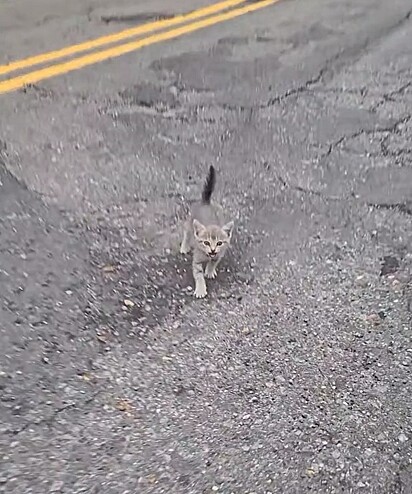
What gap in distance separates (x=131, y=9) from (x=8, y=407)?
5.25 metres

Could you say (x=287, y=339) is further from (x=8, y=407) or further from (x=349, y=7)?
(x=349, y=7)

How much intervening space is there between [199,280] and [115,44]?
3.42 m

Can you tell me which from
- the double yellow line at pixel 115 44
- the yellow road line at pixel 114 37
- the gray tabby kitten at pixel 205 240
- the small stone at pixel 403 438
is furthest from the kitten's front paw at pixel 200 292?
the yellow road line at pixel 114 37

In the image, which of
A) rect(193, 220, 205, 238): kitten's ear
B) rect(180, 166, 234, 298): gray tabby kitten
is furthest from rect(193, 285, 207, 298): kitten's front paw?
rect(193, 220, 205, 238): kitten's ear

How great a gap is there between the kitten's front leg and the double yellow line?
2508mm

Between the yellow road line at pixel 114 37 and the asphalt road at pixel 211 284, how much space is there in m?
0.20

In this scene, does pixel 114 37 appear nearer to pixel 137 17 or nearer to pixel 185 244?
pixel 137 17

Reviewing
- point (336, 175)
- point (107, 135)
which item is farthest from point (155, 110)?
point (336, 175)

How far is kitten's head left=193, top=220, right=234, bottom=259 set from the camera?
3.96m

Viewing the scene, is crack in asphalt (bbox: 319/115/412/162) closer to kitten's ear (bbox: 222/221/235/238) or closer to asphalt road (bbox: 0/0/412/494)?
asphalt road (bbox: 0/0/412/494)

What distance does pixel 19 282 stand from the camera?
152 inches

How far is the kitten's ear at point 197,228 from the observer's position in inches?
159

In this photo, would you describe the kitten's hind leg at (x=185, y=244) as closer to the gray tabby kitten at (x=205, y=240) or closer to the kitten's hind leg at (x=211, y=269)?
the gray tabby kitten at (x=205, y=240)

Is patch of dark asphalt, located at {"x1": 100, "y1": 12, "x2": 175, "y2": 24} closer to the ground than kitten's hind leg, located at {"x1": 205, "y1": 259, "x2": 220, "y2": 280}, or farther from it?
farther from it
